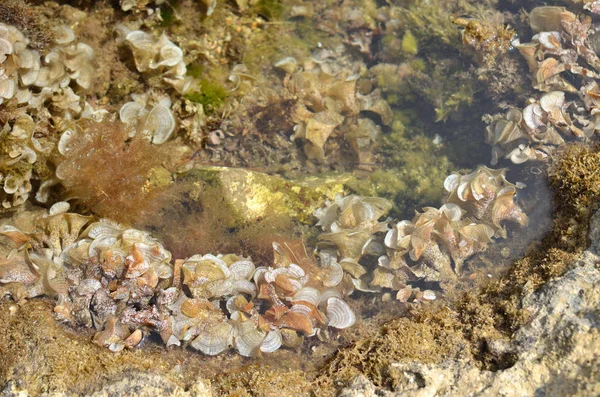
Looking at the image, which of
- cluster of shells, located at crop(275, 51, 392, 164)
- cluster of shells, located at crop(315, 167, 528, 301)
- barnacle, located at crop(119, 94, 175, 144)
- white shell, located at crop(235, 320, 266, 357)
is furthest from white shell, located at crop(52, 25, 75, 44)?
white shell, located at crop(235, 320, 266, 357)

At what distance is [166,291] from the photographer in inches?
122

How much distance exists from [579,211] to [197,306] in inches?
103

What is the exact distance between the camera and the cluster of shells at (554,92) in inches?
146

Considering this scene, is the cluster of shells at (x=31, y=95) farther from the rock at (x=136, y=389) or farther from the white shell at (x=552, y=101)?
the white shell at (x=552, y=101)

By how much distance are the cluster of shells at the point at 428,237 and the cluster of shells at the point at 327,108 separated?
1.05 m

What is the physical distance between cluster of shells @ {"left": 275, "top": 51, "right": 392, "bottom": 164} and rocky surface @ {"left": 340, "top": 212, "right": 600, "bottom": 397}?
7.91 ft

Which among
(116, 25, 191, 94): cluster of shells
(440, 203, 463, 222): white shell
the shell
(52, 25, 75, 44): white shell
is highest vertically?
(52, 25, 75, 44): white shell

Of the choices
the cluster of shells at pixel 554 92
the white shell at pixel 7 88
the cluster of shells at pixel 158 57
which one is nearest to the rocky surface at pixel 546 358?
the cluster of shells at pixel 554 92

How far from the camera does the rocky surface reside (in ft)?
6.98

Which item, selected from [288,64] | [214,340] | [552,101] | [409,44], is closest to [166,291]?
[214,340]

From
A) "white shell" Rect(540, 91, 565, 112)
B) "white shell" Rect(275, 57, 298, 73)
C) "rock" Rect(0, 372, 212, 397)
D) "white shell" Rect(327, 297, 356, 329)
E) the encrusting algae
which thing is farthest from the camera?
"white shell" Rect(275, 57, 298, 73)

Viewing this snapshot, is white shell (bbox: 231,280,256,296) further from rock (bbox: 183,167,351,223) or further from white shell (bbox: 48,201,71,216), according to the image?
white shell (bbox: 48,201,71,216)

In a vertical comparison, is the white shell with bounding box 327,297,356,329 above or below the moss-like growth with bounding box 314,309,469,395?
below

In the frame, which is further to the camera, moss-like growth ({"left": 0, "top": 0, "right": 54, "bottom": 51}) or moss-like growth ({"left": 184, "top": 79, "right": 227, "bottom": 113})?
moss-like growth ({"left": 184, "top": 79, "right": 227, "bottom": 113})
